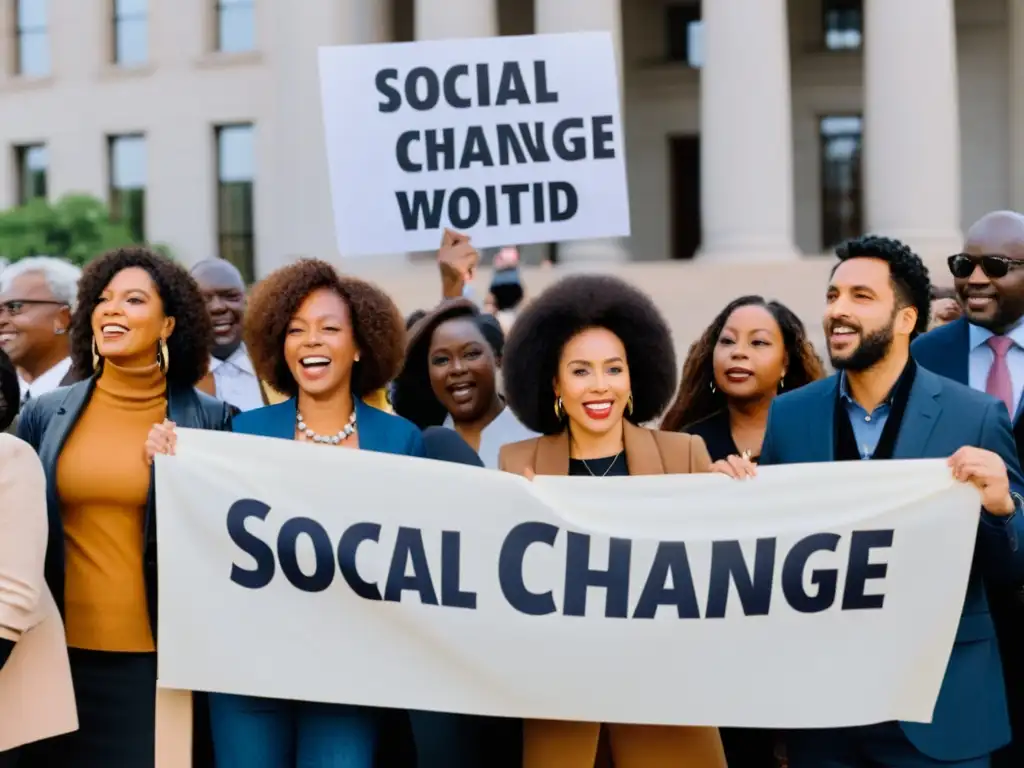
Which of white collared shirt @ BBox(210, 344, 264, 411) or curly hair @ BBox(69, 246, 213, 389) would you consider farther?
white collared shirt @ BBox(210, 344, 264, 411)

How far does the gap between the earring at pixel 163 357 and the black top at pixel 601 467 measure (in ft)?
5.17

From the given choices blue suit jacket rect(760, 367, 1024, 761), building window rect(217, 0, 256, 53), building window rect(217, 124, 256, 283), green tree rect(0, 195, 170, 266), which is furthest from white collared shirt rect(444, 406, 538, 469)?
building window rect(217, 0, 256, 53)

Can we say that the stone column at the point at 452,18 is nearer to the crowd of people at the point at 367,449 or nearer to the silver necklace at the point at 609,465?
the crowd of people at the point at 367,449

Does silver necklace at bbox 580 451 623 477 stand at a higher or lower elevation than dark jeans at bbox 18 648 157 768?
higher

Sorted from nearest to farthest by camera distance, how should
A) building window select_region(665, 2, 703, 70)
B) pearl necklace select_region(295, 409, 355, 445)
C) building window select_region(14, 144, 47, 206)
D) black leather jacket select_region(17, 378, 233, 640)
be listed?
black leather jacket select_region(17, 378, 233, 640)
pearl necklace select_region(295, 409, 355, 445)
building window select_region(665, 2, 703, 70)
building window select_region(14, 144, 47, 206)

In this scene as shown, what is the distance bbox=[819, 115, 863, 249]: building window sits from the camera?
35.6m

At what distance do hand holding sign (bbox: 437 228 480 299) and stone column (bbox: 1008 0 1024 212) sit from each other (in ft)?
83.2

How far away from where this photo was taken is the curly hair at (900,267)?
234 inches

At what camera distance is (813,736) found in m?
5.87

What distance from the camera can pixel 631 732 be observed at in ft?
19.5

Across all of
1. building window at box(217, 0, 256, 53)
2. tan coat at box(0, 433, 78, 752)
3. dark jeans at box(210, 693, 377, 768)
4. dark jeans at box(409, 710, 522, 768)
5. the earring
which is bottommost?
dark jeans at box(409, 710, 522, 768)

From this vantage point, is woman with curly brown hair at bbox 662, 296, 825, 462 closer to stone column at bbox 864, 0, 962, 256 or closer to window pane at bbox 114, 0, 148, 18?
stone column at bbox 864, 0, 962, 256

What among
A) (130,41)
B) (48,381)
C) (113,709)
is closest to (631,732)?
(113,709)

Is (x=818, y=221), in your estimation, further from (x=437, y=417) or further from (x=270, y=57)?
(x=437, y=417)
